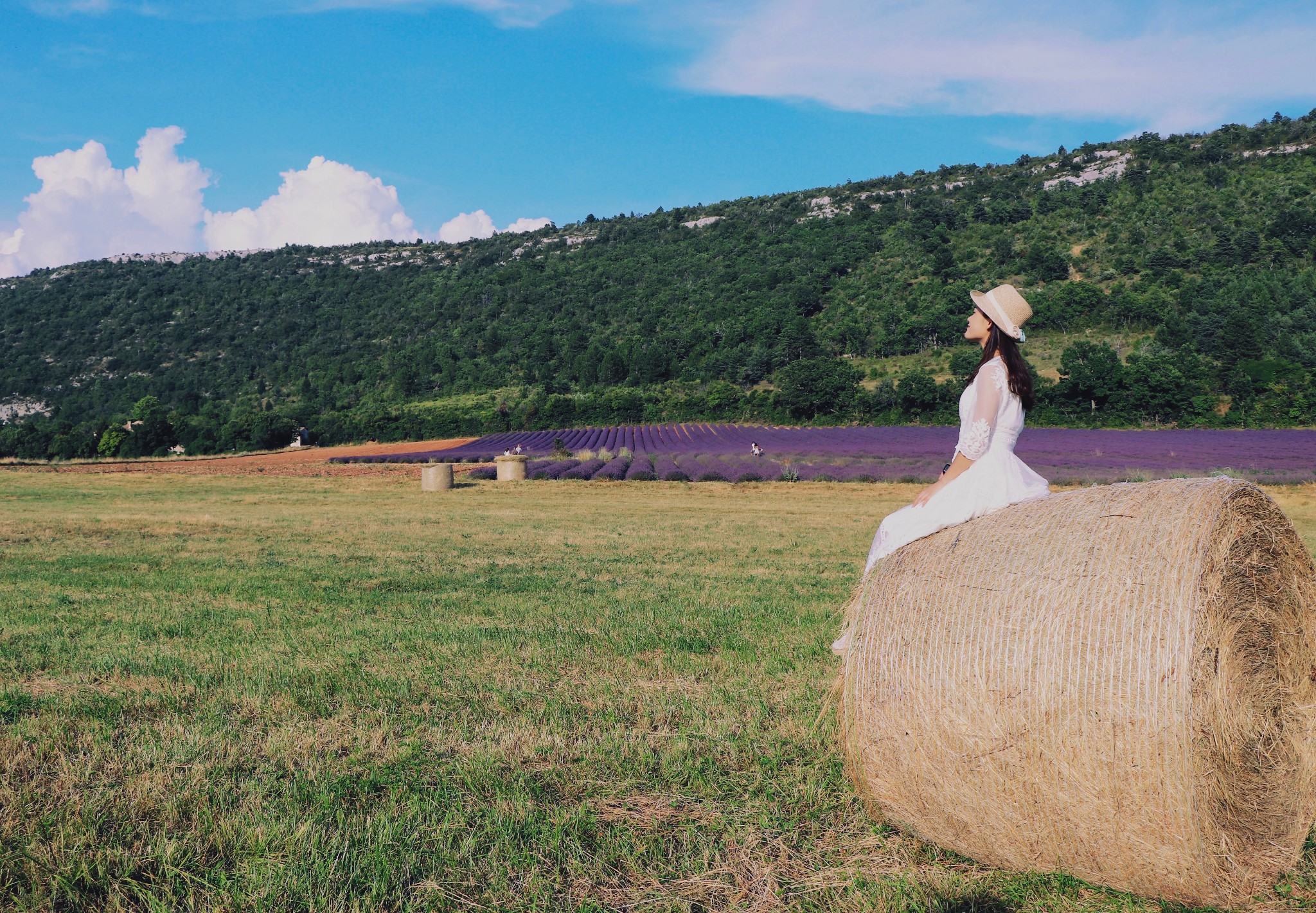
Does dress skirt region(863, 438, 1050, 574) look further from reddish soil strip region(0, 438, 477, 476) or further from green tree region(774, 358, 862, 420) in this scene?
green tree region(774, 358, 862, 420)

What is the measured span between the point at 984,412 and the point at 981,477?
432 mm

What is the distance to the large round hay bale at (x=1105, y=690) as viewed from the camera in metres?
3.27

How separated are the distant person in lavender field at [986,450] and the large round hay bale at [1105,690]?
0.19 metres

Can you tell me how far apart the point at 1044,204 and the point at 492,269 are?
258 ft

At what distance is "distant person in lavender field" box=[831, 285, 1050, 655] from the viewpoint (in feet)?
14.2

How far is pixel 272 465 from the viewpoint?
145ft

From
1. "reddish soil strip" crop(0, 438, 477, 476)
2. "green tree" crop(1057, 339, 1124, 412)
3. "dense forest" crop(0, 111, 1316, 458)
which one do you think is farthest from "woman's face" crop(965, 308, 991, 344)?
"green tree" crop(1057, 339, 1124, 412)

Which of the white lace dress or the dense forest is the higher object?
the dense forest

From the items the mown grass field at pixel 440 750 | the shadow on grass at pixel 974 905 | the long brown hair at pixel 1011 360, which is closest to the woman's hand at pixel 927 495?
the long brown hair at pixel 1011 360

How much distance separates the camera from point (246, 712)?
16.5 ft

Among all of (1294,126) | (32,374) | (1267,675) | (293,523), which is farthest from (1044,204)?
(32,374)

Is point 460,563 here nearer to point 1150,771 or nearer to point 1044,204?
point 1150,771

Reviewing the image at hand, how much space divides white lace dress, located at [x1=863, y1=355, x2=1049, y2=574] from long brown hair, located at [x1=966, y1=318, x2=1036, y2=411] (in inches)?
1.2

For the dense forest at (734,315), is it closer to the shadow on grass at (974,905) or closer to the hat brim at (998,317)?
the hat brim at (998,317)
